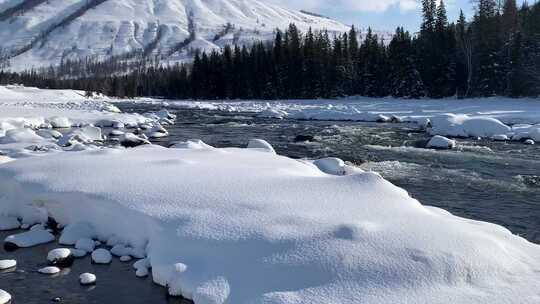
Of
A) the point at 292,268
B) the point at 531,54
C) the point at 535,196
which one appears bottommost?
the point at 535,196

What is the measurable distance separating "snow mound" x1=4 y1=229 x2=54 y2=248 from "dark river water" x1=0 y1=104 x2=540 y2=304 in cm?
25

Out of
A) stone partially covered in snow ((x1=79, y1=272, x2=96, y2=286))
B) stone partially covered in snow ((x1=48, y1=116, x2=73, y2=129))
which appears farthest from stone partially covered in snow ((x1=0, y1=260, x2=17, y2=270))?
stone partially covered in snow ((x1=48, y1=116, x2=73, y2=129))

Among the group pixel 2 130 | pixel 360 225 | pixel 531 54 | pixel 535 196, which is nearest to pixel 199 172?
pixel 360 225

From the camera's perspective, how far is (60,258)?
8.48 metres

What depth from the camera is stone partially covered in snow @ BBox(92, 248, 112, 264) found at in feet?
28.1

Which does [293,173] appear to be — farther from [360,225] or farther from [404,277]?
[404,277]

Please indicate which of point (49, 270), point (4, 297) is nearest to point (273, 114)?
point (49, 270)

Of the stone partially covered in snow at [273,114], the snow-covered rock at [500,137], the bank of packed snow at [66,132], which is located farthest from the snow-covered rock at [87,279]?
the stone partially covered in snow at [273,114]

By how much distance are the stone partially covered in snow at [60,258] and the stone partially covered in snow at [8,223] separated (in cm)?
235

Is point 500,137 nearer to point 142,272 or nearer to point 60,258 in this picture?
point 142,272

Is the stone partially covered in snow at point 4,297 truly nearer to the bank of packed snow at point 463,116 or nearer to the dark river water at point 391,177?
the dark river water at point 391,177

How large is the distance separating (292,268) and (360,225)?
1.57 m

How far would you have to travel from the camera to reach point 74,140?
23281mm

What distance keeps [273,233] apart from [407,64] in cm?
5823
